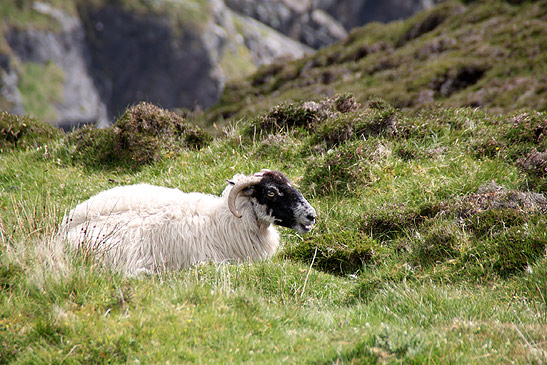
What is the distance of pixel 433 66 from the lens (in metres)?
27.8

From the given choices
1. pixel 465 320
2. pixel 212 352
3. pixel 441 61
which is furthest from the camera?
pixel 441 61

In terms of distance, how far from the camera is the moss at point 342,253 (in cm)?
712

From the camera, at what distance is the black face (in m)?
7.51

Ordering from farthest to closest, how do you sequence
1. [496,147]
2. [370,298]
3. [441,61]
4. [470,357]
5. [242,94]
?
[242,94], [441,61], [496,147], [370,298], [470,357]

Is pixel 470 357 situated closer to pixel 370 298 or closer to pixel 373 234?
pixel 370 298

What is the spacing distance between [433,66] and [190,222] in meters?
24.0

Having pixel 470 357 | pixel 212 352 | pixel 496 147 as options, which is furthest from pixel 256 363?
pixel 496 147

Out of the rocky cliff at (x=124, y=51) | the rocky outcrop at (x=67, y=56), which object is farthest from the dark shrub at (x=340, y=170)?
the rocky cliff at (x=124, y=51)

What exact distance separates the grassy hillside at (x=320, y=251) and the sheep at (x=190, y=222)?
1.69ft

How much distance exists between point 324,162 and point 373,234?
2278 millimetres

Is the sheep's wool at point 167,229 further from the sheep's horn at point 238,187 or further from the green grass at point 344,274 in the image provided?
the green grass at point 344,274

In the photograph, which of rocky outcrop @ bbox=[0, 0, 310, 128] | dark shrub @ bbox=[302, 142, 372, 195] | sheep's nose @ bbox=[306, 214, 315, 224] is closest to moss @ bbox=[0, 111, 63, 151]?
dark shrub @ bbox=[302, 142, 372, 195]

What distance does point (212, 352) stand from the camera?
166 inches

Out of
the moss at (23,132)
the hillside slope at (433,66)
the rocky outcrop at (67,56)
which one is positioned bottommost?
the rocky outcrop at (67,56)
